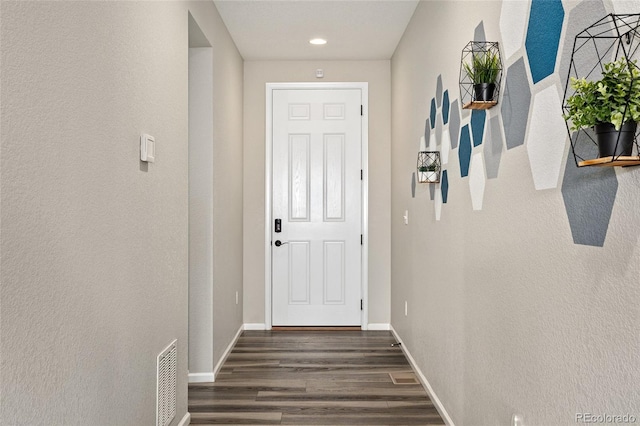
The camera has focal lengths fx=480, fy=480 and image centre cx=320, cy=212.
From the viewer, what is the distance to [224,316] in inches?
148

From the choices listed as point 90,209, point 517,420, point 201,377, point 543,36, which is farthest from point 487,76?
point 201,377

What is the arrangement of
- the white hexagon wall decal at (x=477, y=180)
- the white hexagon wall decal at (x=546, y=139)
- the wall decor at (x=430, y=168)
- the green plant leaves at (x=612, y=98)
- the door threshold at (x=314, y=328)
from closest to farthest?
the green plant leaves at (x=612, y=98), the white hexagon wall decal at (x=546, y=139), the white hexagon wall decal at (x=477, y=180), the wall decor at (x=430, y=168), the door threshold at (x=314, y=328)

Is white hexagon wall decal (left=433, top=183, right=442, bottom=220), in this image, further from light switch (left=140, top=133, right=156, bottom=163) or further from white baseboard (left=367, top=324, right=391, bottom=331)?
white baseboard (left=367, top=324, right=391, bottom=331)

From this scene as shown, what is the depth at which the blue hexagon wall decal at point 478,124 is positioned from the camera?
2.06 m

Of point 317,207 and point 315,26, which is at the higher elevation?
point 315,26

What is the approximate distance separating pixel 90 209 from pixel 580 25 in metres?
1.50

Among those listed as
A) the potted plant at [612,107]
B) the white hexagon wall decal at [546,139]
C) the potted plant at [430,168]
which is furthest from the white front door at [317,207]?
the potted plant at [612,107]

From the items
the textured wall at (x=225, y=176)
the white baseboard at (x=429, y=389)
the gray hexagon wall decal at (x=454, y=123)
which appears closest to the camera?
the gray hexagon wall decal at (x=454, y=123)

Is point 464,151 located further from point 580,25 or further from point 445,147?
point 580,25

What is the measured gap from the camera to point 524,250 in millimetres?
1607

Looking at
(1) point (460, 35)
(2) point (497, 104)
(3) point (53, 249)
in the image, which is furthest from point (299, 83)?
(3) point (53, 249)

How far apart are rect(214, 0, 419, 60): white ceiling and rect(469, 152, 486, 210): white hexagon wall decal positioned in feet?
5.68

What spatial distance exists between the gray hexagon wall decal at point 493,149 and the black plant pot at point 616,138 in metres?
0.83

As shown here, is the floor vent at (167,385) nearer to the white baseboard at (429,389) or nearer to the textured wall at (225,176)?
the textured wall at (225,176)
